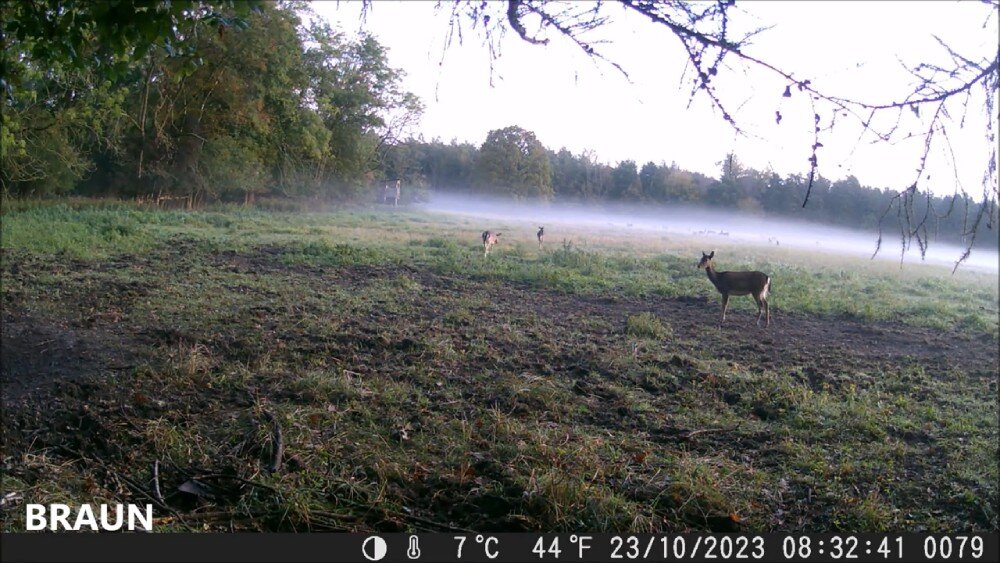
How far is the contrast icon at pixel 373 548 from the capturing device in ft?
10.7

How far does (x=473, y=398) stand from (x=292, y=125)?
5.00 meters

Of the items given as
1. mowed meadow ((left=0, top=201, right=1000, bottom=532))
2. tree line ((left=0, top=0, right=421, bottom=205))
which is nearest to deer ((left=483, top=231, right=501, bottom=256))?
mowed meadow ((left=0, top=201, right=1000, bottom=532))

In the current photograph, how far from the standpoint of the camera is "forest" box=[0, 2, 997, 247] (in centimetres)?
444

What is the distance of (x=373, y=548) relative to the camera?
3328 mm

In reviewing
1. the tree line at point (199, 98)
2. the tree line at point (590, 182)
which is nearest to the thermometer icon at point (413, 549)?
the tree line at point (199, 98)

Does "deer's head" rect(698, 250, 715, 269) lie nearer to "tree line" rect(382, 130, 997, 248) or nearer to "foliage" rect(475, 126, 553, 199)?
"tree line" rect(382, 130, 997, 248)

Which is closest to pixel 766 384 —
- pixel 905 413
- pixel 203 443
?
pixel 905 413

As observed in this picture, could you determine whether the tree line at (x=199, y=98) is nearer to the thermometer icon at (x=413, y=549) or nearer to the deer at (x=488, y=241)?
the thermometer icon at (x=413, y=549)

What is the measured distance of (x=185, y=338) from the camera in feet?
22.3

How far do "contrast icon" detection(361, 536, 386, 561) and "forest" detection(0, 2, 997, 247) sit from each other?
2.53 m

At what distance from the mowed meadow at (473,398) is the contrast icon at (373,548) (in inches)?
19.4

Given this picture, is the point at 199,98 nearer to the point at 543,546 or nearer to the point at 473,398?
the point at 473,398

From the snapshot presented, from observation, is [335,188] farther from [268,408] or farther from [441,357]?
[268,408]

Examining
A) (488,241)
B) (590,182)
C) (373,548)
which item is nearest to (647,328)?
(590,182)
